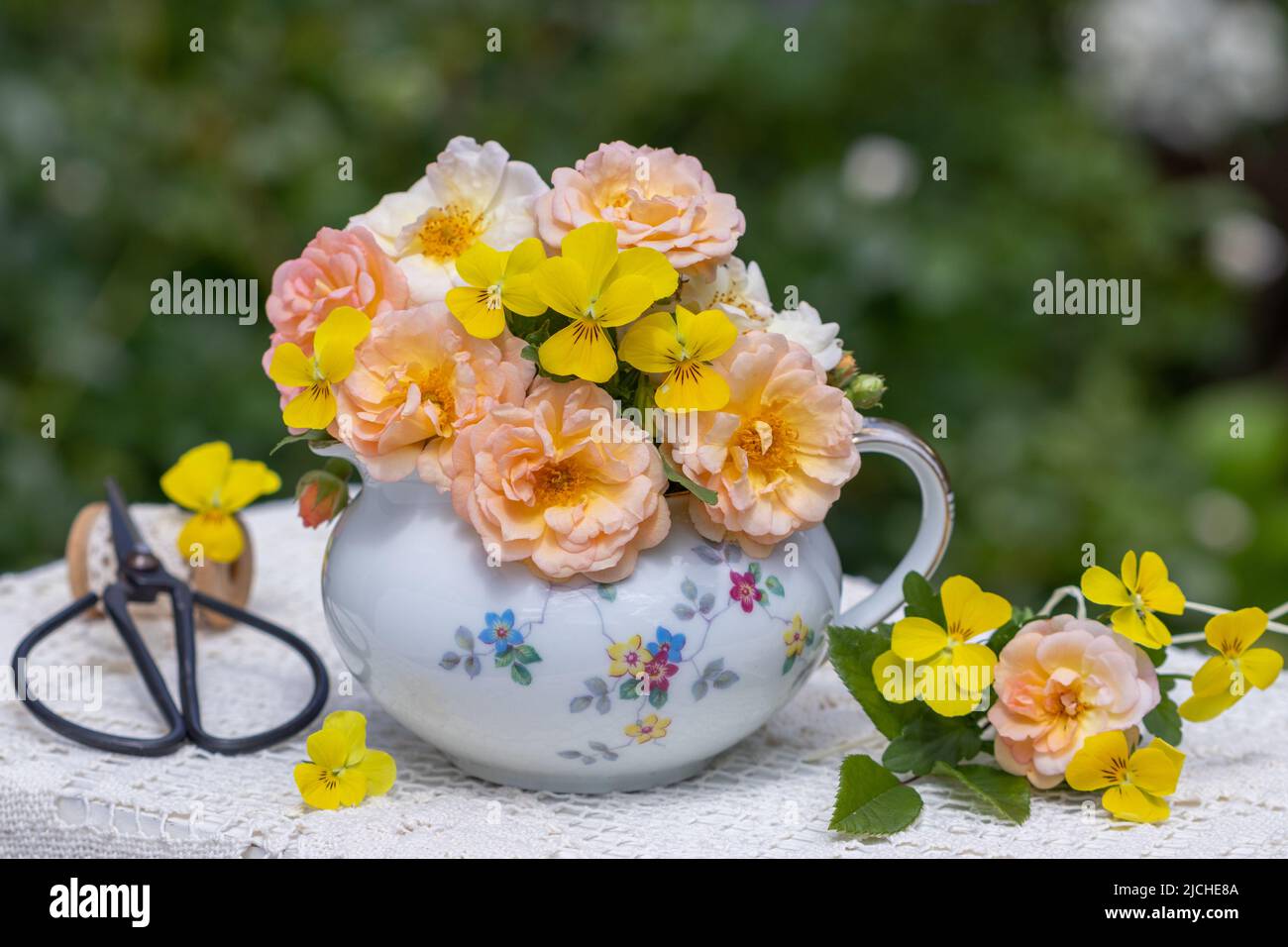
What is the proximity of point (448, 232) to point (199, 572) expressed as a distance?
0.40 metres

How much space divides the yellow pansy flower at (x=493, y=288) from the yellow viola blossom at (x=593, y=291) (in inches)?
0.4

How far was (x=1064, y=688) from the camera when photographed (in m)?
0.75

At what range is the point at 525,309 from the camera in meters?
0.71

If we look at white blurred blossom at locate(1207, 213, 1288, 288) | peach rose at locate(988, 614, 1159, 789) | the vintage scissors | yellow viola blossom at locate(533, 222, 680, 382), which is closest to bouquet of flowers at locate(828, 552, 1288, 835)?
peach rose at locate(988, 614, 1159, 789)

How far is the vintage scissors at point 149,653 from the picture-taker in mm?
820

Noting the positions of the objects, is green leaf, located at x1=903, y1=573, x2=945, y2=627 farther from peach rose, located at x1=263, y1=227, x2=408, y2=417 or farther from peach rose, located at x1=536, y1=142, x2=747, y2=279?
peach rose, located at x1=263, y1=227, x2=408, y2=417

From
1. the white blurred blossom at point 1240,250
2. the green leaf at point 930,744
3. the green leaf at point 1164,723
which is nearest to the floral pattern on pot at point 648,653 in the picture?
the green leaf at point 930,744

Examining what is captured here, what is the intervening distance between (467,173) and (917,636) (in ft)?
1.15

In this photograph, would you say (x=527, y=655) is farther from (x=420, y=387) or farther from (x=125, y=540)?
(x=125, y=540)

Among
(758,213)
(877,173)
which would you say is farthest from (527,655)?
(758,213)

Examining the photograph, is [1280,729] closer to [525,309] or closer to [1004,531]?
[525,309]

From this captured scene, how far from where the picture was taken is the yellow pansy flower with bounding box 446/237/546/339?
2.33ft

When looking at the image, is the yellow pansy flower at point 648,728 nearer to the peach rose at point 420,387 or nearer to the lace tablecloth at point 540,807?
the lace tablecloth at point 540,807

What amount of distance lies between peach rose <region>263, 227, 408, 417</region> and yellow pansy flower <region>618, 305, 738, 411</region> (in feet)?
0.45
